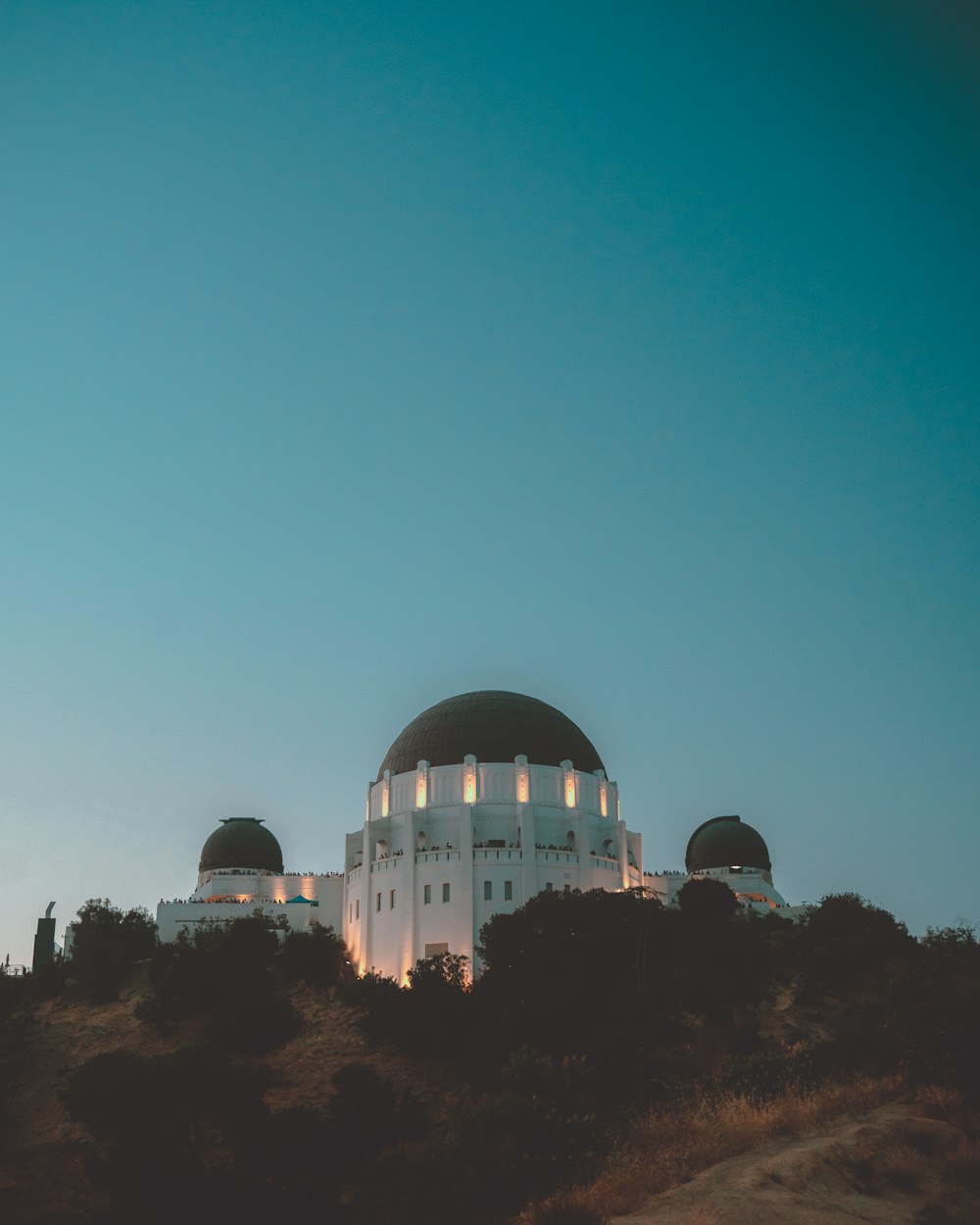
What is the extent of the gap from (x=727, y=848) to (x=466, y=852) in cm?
2915

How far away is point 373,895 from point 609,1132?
140ft

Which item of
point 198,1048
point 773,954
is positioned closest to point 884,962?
point 773,954

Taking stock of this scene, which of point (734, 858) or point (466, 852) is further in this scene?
point (734, 858)

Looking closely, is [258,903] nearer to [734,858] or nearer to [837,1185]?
[734,858]

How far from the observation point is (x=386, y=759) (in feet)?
233

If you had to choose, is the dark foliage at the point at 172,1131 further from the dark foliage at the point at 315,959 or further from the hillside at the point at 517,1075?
the dark foliage at the point at 315,959

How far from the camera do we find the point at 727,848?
81.0 metres

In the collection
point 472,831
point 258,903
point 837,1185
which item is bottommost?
point 837,1185

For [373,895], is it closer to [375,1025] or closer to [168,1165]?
[375,1025]

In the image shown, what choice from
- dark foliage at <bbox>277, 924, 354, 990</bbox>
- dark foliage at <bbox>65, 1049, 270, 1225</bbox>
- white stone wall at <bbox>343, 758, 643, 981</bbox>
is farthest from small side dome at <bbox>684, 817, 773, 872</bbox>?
dark foliage at <bbox>65, 1049, 270, 1225</bbox>

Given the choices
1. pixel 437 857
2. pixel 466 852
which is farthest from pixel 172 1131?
pixel 437 857

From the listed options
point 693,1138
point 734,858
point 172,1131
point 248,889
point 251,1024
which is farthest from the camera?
point 734,858

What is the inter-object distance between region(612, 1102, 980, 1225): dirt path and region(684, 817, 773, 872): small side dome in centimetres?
6325

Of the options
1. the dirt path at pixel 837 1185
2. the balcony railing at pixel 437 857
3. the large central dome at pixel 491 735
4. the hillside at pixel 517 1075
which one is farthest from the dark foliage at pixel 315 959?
the dirt path at pixel 837 1185
